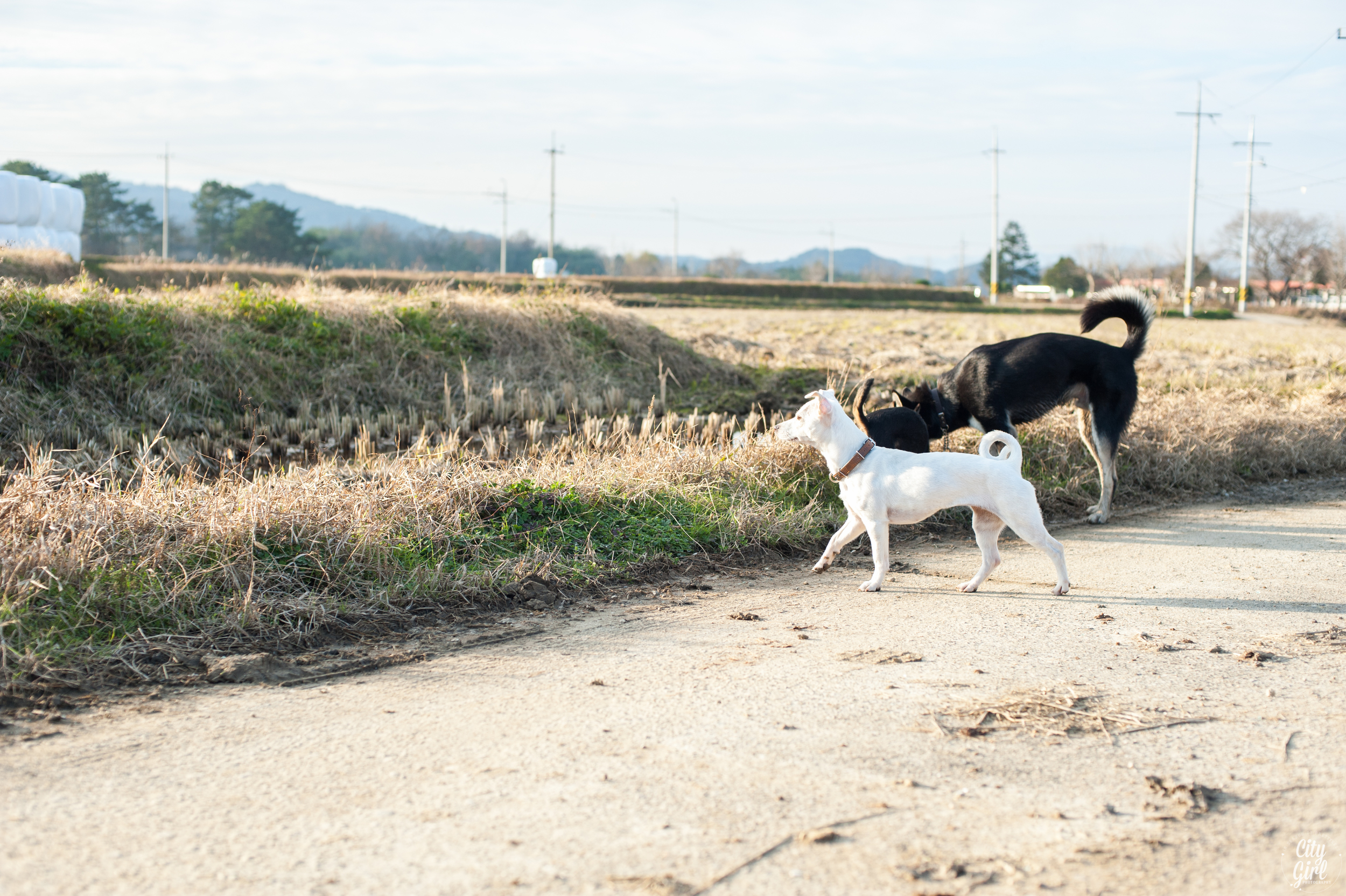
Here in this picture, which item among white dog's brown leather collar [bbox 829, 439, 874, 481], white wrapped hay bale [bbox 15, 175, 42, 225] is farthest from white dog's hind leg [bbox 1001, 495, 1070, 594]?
white wrapped hay bale [bbox 15, 175, 42, 225]

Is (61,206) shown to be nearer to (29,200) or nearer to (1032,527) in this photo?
(29,200)

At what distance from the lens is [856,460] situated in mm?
5672

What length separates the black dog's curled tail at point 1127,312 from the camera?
8.02m

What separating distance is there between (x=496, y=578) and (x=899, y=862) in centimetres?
318

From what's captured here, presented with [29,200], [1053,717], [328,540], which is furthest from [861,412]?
[29,200]

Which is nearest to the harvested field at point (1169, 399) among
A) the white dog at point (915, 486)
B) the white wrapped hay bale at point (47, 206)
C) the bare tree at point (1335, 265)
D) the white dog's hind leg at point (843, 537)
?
the white dog at point (915, 486)

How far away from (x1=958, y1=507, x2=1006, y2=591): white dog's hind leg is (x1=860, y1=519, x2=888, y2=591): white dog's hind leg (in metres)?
0.52

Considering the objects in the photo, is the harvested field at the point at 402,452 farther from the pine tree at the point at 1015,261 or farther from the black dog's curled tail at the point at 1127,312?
the pine tree at the point at 1015,261

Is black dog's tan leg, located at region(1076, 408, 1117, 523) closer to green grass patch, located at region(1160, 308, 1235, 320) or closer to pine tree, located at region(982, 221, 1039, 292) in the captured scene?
green grass patch, located at region(1160, 308, 1235, 320)

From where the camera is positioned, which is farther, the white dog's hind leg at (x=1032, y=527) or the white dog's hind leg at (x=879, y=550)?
the white dog's hind leg at (x=879, y=550)

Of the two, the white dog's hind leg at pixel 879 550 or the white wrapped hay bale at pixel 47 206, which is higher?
the white wrapped hay bale at pixel 47 206

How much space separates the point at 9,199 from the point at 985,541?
29855 mm

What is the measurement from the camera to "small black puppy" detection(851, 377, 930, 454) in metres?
7.12

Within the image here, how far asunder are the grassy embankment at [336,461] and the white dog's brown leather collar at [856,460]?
1064 mm
